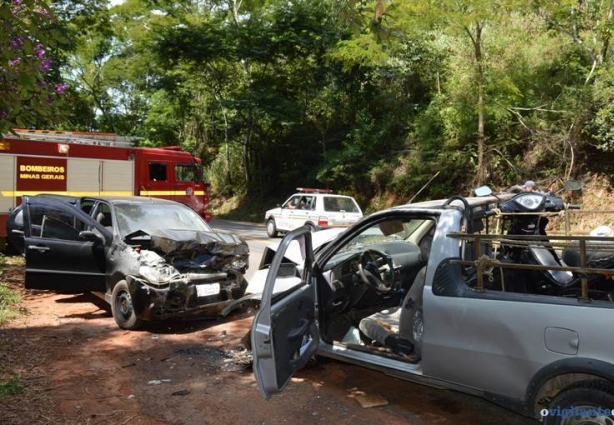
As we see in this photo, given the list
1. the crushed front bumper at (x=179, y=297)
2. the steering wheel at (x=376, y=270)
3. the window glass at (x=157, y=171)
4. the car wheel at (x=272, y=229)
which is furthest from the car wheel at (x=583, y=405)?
the window glass at (x=157, y=171)

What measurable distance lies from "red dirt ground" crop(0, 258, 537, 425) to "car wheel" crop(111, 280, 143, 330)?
0.36ft

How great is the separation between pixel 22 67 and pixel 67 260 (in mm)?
2776

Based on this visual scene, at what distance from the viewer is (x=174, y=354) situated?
16.8 feet

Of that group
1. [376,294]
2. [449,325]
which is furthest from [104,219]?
[449,325]

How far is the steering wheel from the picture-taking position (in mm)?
4340

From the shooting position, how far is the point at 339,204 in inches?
592

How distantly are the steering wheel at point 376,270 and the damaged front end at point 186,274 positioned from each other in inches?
89.8

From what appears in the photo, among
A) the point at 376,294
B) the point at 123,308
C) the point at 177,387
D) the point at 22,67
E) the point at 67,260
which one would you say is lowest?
the point at 177,387

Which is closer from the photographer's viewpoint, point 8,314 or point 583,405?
point 583,405

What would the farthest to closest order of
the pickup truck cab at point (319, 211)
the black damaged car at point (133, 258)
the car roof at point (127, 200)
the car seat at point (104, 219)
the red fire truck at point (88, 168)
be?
1. the pickup truck cab at point (319, 211)
2. the red fire truck at point (88, 168)
3. the car roof at point (127, 200)
4. the car seat at point (104, 219)
5. the black damaged car at point (133, 258)

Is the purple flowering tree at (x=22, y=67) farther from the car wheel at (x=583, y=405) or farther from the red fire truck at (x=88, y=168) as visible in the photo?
the red fire truck at (x=88, y=168)

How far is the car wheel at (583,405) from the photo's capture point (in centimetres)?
260

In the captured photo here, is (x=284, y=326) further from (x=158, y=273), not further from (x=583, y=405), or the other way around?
(x=158, y=273)

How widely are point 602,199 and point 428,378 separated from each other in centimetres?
1270
